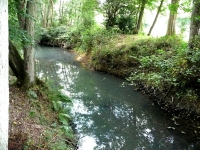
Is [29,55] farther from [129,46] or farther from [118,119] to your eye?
[129,46]

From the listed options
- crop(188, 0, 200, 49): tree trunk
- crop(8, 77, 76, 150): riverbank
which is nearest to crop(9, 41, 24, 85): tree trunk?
crop(8, 77, 76, 150): riverbank

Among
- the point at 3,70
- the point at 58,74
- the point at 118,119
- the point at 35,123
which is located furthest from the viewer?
the point at 58,74

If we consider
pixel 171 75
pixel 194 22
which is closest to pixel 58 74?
pixel 171 75

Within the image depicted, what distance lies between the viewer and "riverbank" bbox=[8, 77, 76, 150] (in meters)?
4.28

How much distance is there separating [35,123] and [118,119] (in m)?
3.25

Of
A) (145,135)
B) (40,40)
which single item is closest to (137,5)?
(145,135)

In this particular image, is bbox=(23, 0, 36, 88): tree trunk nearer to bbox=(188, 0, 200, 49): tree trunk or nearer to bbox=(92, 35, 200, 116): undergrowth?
bbox=(92, 35, 200, 116): undergrowth

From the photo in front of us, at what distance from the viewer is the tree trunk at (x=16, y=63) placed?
6.49 m

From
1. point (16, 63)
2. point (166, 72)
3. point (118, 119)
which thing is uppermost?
point (16, 63)

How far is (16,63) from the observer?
6.61 meters

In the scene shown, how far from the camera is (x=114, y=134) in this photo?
21.2ft

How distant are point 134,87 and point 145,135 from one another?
4.72 meters

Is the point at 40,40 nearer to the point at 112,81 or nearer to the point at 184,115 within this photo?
the point at 112,81

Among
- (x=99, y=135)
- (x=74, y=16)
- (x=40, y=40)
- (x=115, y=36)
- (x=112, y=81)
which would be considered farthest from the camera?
(x=74, y=16)
